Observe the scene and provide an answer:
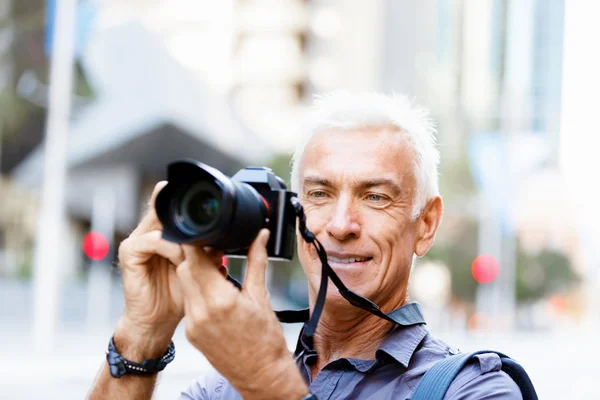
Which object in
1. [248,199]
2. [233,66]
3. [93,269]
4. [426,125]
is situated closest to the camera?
[248,199]

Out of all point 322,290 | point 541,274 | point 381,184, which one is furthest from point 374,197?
point 541,274

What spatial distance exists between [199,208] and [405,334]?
61 centimetres

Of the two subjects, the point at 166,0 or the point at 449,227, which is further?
the point at 166,0

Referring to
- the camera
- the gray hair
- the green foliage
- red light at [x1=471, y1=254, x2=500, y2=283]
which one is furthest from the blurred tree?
the green foliage

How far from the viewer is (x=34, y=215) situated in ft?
89.6

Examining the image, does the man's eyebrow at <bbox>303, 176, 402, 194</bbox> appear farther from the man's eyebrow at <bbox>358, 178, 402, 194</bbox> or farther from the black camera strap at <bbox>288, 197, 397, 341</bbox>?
the black camera strap at <bbox>288, 197, 397, 341</bbox>

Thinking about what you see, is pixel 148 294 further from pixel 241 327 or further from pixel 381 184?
pixel 381 184

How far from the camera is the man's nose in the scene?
1.97m

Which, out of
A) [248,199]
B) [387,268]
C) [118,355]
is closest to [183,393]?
[118,355]

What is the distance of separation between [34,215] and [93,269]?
8.13 m

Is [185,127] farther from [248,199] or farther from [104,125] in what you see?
[248,199]

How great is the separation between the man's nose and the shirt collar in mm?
186

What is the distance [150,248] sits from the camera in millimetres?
1726

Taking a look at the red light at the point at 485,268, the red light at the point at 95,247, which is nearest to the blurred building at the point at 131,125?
the red light at the point at 95,247
